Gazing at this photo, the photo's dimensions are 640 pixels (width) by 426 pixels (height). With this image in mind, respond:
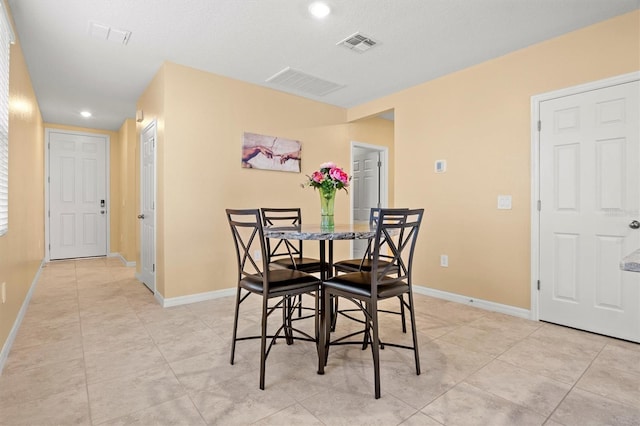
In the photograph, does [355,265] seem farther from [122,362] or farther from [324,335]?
[122,362]

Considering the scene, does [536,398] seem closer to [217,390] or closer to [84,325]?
[217,390]

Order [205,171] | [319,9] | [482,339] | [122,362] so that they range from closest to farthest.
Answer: [122,362], [319,9], [482,339], [205,171]

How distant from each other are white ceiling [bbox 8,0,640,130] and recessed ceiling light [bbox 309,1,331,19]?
0.14ft

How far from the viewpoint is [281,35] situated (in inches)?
113

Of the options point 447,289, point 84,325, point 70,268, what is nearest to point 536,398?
point 447,289

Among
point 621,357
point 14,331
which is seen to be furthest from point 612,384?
point 14,331

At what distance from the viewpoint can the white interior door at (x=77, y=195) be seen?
5.98m

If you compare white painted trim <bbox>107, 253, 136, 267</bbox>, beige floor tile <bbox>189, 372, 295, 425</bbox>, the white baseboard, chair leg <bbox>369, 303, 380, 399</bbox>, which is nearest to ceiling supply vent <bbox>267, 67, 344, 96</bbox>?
the white baseboard

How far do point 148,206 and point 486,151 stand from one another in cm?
388

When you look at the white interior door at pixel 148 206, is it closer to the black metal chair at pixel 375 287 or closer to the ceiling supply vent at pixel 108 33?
the ceiling supply vent at pixel 108 33

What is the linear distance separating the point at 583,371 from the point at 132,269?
5678mm

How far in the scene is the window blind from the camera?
6.94ft

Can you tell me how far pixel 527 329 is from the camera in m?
2.79

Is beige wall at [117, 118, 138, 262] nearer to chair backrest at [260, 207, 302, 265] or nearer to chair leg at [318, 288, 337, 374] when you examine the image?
chair backrest at [260, 207, 302, 265]
